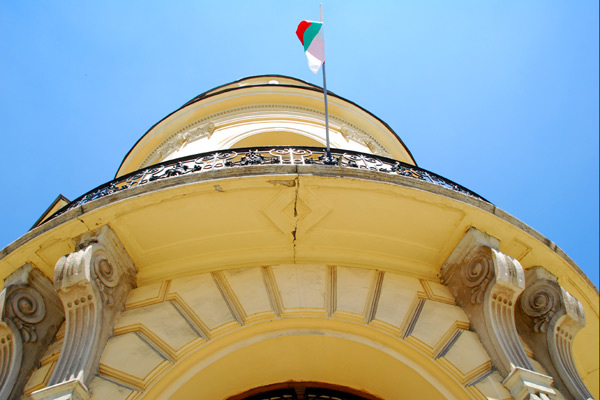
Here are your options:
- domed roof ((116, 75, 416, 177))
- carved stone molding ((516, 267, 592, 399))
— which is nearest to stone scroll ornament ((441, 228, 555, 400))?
carved stone molding ((516, 267, 592, 399))

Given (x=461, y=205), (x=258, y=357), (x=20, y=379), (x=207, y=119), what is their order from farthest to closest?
(x=207, y=119) → (x=461, y=205) → (x=258, y=357) → (x=20, y=379)

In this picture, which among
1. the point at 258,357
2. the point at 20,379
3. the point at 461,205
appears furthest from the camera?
the point at 461,205

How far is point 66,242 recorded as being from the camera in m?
5.87

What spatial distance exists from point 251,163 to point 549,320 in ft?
12.8

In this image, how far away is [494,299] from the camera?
218 inches

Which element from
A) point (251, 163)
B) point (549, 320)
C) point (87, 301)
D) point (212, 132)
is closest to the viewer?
point (87, 301)

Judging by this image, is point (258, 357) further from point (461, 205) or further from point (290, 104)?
point (290, 104)

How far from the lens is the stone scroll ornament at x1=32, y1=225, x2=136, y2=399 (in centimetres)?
465

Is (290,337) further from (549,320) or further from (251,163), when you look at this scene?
(549,320)

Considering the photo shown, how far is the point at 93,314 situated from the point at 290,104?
788 centimetres

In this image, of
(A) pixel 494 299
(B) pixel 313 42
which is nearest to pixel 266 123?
(B) pixel 313 42

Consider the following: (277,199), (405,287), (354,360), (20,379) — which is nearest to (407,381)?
(354,360)

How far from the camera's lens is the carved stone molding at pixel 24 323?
17.2 feet

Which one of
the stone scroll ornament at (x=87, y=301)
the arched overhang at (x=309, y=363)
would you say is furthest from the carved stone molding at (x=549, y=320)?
the stone scroll ornament at (x=87, y=301)
